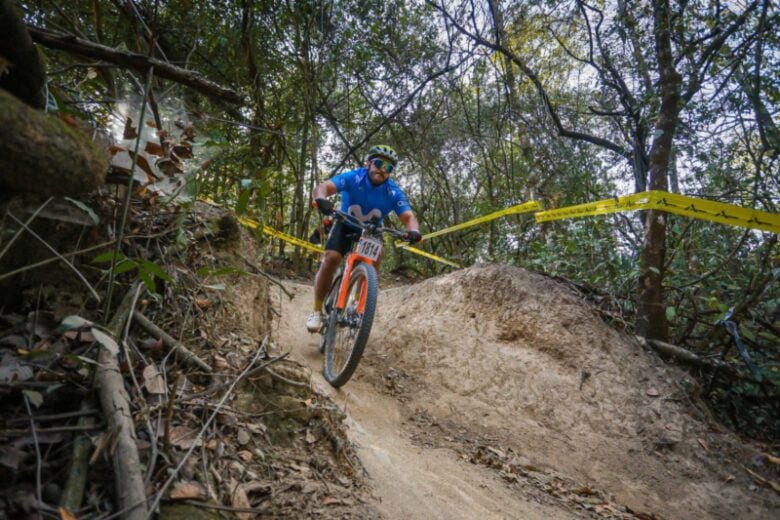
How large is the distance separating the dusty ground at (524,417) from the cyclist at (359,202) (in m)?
0.99

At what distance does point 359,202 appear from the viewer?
166 inches

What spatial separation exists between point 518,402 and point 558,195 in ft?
17.4

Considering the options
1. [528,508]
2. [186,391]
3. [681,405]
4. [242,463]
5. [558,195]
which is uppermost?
[558,195]

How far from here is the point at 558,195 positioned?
7.86 meters

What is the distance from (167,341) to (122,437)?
1.94 feet

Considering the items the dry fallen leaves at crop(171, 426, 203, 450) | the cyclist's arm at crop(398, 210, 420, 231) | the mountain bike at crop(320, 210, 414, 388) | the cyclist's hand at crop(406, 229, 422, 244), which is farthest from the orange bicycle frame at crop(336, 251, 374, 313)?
the dry fallen leaves at crop(171, 426, 203, 450)

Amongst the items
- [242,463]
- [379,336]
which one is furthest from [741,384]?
[242,463]

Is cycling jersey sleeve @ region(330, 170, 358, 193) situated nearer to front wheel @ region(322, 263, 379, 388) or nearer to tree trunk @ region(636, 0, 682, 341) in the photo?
front wheel @ region(322, 263, 379, 388)

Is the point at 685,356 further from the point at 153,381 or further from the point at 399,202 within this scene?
the point at 153,381

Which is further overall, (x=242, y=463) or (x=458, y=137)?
(x=458, y=137)

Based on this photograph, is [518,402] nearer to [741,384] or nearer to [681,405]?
[681,405]

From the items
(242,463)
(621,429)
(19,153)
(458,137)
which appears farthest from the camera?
(458,137)

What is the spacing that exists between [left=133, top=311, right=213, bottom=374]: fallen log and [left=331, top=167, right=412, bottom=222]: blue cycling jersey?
2643 mm

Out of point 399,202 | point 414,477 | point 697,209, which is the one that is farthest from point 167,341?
point 697,209
